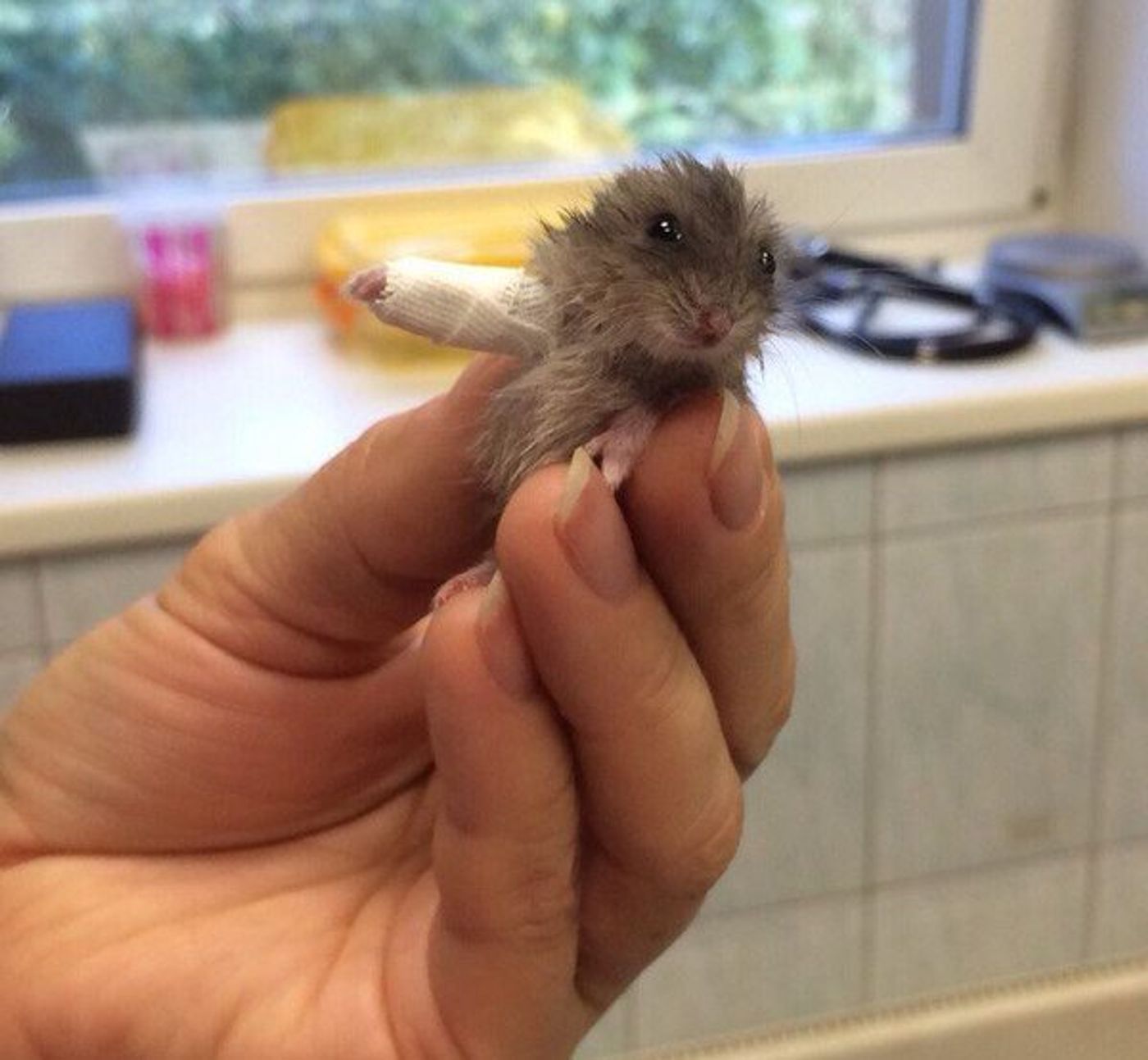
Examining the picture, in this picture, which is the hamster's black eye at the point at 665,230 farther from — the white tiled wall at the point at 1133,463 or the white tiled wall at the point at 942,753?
the white tiled wall at the point at 1133,463

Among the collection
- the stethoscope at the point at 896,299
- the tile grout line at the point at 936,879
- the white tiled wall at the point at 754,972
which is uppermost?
the stethoscope at the point at 896,299

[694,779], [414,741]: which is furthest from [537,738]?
[414,741]

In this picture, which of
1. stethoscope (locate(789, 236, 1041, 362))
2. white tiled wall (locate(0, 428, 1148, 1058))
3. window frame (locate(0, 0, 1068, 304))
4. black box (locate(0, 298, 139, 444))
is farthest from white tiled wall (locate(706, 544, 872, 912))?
black box (locate(0, 298, 139, 444))

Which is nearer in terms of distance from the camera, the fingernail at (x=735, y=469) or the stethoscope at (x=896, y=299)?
the fingernail at (x=735, y=469)

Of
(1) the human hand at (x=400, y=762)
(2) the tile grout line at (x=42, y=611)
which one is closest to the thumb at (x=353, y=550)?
(1) the human hand at (x=400, y=762)

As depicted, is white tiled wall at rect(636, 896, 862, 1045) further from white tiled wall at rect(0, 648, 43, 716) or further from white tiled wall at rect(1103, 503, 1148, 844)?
white tiled wall at rect(0, 648, 43, 716)

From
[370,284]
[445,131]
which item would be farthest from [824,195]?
[370,284]
